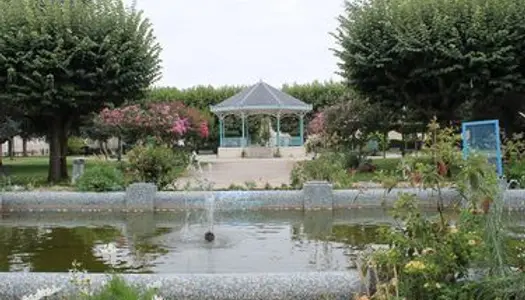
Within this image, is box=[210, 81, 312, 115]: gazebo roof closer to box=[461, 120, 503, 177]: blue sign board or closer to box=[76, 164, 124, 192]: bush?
box=[461, 120, 503, 177]: blue sign board

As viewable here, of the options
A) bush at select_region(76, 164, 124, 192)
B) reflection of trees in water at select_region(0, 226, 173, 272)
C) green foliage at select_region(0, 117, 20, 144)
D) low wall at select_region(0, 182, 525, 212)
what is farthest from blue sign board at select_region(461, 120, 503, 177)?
green foliage at select_region(0, 117, 20, 144)

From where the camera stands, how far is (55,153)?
21.2 m

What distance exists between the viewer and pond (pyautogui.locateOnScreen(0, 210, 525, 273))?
789 centimetres

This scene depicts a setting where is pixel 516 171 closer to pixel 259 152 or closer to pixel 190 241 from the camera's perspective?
pixel 190 241

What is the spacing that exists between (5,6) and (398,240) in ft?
60.1

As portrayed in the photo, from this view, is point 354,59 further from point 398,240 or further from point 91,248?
point 398,240

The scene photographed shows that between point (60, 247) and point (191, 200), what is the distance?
4288 mm

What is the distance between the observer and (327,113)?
92.7 ft

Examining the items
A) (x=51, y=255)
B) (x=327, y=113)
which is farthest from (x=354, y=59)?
(x=51, y=255)

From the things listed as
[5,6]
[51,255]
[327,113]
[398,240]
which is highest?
[5,6]

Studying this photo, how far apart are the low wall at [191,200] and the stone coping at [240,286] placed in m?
7.98

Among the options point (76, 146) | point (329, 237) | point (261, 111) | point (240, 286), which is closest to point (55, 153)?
point (329, 237)

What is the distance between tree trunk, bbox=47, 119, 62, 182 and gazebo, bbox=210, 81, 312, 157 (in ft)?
63.6

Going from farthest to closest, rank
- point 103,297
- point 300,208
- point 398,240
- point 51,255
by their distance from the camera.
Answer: point 300,208
point 51,255
point 398,240
point 103,297
